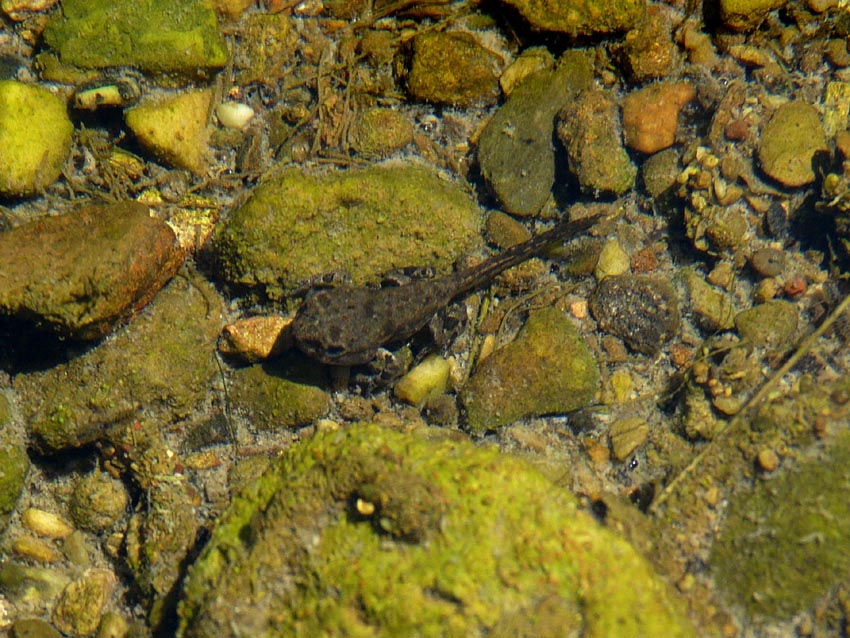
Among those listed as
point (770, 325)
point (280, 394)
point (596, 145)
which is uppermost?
point (596, 145)

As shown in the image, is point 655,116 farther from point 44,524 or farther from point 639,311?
point 44,524

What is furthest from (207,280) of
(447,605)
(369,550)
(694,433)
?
(694,433)

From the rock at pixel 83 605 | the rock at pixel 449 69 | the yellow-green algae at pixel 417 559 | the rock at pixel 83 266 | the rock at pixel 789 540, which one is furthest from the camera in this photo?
the rock at pixel 449 69

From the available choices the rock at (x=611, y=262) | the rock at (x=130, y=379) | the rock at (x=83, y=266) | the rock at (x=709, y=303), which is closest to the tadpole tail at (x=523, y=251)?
the rock at (x=611, y=262)

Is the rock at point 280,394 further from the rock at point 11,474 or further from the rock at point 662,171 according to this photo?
the rock at point 662,171

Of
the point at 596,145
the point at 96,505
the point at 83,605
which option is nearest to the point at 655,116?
the point at 596,145

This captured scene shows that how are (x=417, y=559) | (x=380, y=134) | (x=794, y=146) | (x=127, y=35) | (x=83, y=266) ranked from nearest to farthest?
1. (x=417, y=559)
2. (x=83, y=266)
3. (x=794, y=146)
4. (x=127, y=35)
5. (x=380, y=134)
